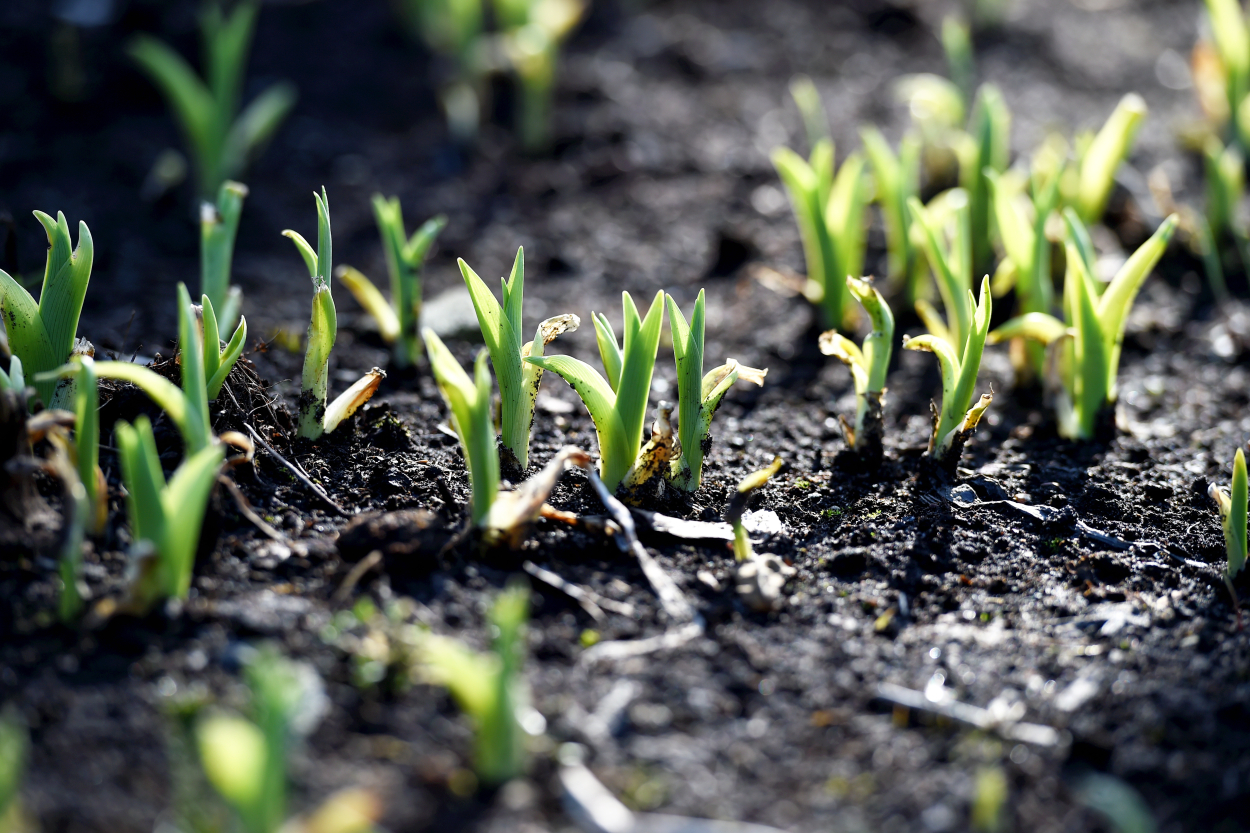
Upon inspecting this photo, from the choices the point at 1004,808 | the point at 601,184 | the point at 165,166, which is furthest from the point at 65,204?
the point at 1004,808

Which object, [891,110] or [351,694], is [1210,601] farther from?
[891,110]

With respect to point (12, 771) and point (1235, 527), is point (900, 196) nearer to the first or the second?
point (1235, 527)

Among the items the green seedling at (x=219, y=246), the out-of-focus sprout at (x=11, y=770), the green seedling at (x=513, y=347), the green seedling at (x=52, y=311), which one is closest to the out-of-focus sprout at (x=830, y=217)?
the green seedling at (x=513, y=347)

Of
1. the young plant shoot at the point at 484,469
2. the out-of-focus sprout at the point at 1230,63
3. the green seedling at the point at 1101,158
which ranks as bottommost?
the young plant shoot at the point at 484,469

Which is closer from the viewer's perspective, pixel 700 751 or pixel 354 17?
pixel 700 751

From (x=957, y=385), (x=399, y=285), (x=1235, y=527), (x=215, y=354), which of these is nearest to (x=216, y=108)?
(x=399, y=285)

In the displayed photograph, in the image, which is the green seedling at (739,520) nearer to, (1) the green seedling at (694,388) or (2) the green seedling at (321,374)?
(1) the green seedling at (694,388)
